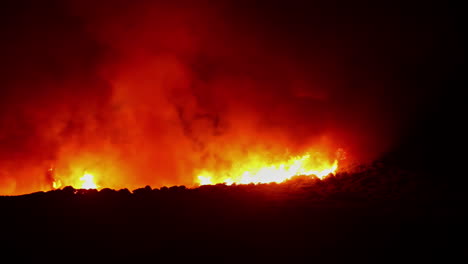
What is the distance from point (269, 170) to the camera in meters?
14.4

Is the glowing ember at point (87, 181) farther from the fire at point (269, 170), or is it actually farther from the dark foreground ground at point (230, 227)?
the dark foreground ground at point (230, 227)

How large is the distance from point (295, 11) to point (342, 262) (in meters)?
12.4

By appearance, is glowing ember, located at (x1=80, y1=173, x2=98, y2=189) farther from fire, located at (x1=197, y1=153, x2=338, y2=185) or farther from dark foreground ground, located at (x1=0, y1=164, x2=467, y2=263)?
dark foreground ground, located at (x1=0, y1=164, x2=467, y2=263)

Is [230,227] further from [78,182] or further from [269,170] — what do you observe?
[78,182]

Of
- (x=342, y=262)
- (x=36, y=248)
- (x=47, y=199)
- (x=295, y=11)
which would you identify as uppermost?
(x=295, y=11)

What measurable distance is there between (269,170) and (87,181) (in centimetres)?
677

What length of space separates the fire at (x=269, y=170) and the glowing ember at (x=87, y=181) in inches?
155

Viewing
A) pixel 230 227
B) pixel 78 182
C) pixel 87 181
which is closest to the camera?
pixel 230 227

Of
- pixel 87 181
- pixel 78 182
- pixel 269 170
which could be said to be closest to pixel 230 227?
pixel 269 170

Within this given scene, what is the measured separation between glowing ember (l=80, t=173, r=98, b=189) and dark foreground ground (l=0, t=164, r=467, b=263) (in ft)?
16.9

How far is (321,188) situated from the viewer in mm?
11281

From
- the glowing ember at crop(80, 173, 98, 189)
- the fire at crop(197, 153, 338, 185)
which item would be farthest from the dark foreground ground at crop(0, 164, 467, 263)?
the glowing ember at crop(80, 173, 98, 189)

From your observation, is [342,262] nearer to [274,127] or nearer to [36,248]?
[36,248]

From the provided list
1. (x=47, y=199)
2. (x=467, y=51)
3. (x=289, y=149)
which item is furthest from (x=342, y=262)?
→ (x=467, y=51)
